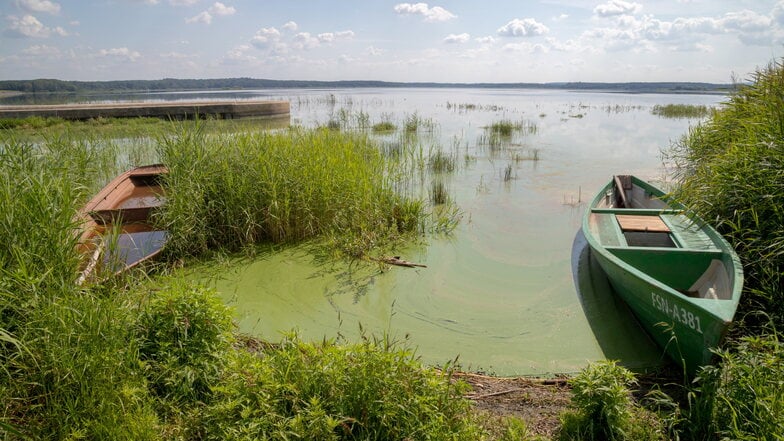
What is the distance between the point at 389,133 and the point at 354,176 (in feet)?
27.9

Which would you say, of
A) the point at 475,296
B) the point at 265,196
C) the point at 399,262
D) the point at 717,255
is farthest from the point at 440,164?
the point at 717,255

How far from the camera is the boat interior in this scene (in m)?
3.46

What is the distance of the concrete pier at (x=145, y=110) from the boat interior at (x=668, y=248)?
42.2ft

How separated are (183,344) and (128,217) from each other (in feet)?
11.0

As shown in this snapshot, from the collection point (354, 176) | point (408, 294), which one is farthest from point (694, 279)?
point (354, 176)

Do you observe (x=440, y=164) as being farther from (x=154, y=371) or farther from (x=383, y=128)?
(x=154, y=371)

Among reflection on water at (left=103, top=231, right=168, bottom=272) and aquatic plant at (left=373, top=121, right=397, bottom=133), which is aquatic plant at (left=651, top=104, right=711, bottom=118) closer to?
aquatic plant at (left=373, top=121, right=397, bottom=133)

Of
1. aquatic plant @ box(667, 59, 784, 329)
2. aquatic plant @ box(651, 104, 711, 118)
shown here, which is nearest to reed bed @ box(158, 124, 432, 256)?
aquatic plant @ box(667, 59, 784, 329)

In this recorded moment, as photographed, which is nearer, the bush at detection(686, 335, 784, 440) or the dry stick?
the bush at detection(686, 335, 784, 440)

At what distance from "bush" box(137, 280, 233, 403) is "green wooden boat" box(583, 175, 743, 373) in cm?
250

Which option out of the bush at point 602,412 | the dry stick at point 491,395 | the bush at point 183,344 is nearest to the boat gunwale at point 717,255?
the bush at point 602,412

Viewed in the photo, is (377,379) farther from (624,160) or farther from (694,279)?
(624,160)

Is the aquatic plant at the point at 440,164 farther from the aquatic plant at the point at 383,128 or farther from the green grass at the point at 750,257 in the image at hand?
the aquatic plant at the point at 383,128

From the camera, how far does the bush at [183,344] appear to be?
227 centimetres
